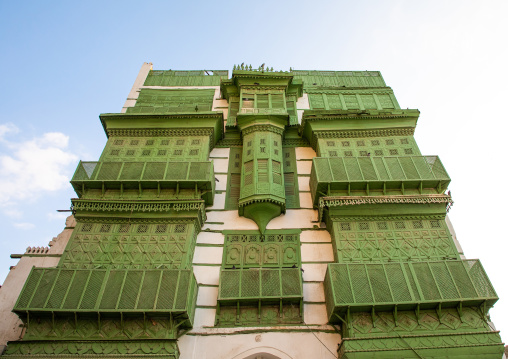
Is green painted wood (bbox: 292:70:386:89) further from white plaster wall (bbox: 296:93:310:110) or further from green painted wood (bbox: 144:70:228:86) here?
green painted wood (bbox: 144:70:228:86)

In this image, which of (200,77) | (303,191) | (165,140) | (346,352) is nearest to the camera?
(346,352)

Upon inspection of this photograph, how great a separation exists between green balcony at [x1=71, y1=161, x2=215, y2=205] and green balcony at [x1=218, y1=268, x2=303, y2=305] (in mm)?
3435

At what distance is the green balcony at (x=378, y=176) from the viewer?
508 inches

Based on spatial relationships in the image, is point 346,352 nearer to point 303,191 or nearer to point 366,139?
point 303,191

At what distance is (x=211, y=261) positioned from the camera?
12.2 m

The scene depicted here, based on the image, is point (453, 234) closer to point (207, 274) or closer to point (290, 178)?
point (290, 178)

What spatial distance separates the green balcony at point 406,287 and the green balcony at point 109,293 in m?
4.27

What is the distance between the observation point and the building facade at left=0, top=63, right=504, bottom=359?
9.77 m

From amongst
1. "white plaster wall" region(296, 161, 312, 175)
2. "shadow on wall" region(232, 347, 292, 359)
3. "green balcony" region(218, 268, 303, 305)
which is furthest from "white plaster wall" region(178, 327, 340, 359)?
"white plaster wall" region(296, 161, 312, 175)

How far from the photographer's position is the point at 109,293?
999 cm

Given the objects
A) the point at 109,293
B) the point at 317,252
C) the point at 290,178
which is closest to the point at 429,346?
the point at 317,252

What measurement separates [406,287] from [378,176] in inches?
169

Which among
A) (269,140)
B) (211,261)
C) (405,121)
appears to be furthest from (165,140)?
(405,121)

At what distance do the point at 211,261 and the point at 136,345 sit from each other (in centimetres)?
346
